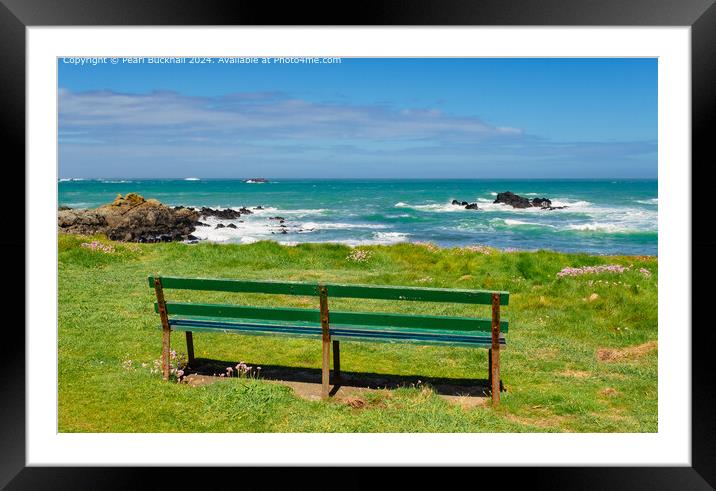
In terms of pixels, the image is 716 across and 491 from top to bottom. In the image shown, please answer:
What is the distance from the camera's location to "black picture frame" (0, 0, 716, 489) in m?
3.79

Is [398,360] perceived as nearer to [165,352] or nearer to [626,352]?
[165,352]

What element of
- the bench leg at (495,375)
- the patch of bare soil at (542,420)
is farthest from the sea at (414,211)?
the patch of bare soil at (542,420)

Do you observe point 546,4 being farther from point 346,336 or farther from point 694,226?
point 346,336

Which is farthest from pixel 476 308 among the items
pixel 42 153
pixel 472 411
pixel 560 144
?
pixel 560 144

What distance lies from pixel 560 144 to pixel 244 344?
6733cm

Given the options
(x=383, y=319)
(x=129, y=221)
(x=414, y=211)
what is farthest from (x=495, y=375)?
(x=414, y=211)

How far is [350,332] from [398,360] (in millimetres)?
1699

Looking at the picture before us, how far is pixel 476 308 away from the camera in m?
9.84

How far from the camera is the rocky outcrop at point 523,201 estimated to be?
180 ft

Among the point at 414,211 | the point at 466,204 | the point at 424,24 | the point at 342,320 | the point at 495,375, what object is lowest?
the point at 495,375

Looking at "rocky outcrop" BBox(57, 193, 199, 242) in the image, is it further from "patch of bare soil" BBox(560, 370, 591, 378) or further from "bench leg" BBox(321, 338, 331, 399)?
"patch of bare soil" BBox(560, 370, 591, 378)

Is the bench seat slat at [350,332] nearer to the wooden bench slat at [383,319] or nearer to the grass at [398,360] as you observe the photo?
the wooden bench slat at [383,319]

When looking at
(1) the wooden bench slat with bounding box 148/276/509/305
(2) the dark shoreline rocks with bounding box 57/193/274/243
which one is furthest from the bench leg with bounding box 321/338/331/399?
(2) the dark shoreline rocks with bounding box 57/193/274/243

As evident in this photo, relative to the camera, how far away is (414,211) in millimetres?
56875
